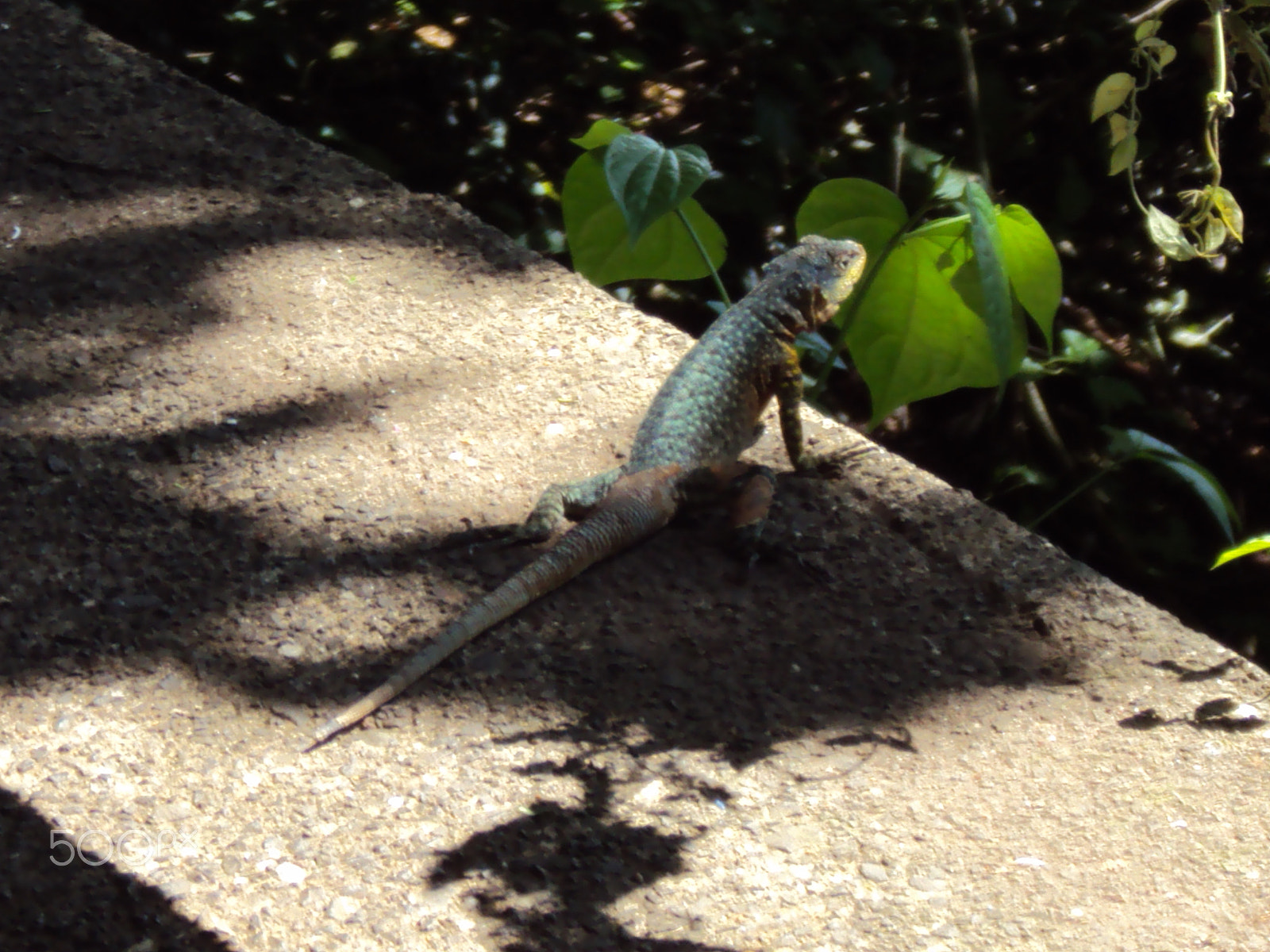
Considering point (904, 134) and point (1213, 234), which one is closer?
point (1213, 234)

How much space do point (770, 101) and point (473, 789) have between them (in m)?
2.25

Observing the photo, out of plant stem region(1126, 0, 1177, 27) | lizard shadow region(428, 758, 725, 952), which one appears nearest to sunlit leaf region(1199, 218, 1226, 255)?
plant stem region(1126, 0, 1177, 27)

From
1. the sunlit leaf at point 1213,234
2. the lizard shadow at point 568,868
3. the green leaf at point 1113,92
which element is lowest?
the lizard shadow at point 568,868

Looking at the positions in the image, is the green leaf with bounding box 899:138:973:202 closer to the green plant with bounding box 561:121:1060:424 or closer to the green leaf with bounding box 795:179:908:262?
the green plant with bounding box 561:121:1060:424

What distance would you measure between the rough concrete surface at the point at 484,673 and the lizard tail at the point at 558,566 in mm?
45

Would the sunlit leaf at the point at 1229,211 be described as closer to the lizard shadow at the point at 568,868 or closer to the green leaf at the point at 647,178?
the green leaf at the point at 647,178

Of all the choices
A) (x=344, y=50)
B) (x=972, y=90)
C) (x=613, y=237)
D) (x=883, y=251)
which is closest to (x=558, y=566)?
(x=613, y=237)

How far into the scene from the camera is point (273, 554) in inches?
95.1

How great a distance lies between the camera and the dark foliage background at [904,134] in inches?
138

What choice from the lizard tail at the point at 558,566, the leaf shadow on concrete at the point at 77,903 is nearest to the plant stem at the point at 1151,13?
the lizard tail at the point at 558,566

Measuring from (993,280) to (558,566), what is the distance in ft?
3.22

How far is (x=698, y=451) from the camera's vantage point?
270 centimetres

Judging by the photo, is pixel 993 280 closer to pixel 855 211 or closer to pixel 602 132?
pixel 855 211

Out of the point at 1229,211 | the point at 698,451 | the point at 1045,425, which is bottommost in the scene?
the point at 1045,425
